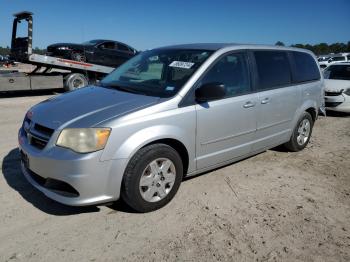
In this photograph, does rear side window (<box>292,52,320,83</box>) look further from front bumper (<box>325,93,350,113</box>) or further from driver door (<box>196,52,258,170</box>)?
front bumper (<box>325,93,350,113</box>)

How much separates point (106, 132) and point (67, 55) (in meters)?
11.4

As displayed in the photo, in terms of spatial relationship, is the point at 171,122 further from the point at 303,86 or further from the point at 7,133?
the point at 7,133

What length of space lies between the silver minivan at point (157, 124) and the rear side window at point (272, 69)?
0.05ft

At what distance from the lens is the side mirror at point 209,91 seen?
389 centimetres

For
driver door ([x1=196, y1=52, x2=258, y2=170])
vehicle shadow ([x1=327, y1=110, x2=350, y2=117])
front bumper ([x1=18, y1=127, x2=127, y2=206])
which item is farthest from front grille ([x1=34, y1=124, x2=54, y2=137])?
vehicle shadow ([x1=327, y1=110, x2=350, y2=117])

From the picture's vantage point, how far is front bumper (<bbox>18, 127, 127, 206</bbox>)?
10.6 feet

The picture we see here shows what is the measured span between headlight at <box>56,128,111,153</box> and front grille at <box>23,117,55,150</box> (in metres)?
0.25

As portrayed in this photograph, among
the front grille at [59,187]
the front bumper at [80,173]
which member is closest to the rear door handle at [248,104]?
the front bumper at [80,173]

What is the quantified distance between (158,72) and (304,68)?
2.77m

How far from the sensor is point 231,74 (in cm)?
446

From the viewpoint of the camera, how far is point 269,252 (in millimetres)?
3094

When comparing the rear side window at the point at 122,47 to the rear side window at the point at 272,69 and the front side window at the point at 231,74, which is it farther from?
the front side window at the point at 231,74

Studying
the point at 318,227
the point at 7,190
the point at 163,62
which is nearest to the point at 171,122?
the point at 163,62

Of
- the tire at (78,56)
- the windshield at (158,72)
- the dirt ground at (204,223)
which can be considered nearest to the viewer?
the dirt ground at (204,223)
